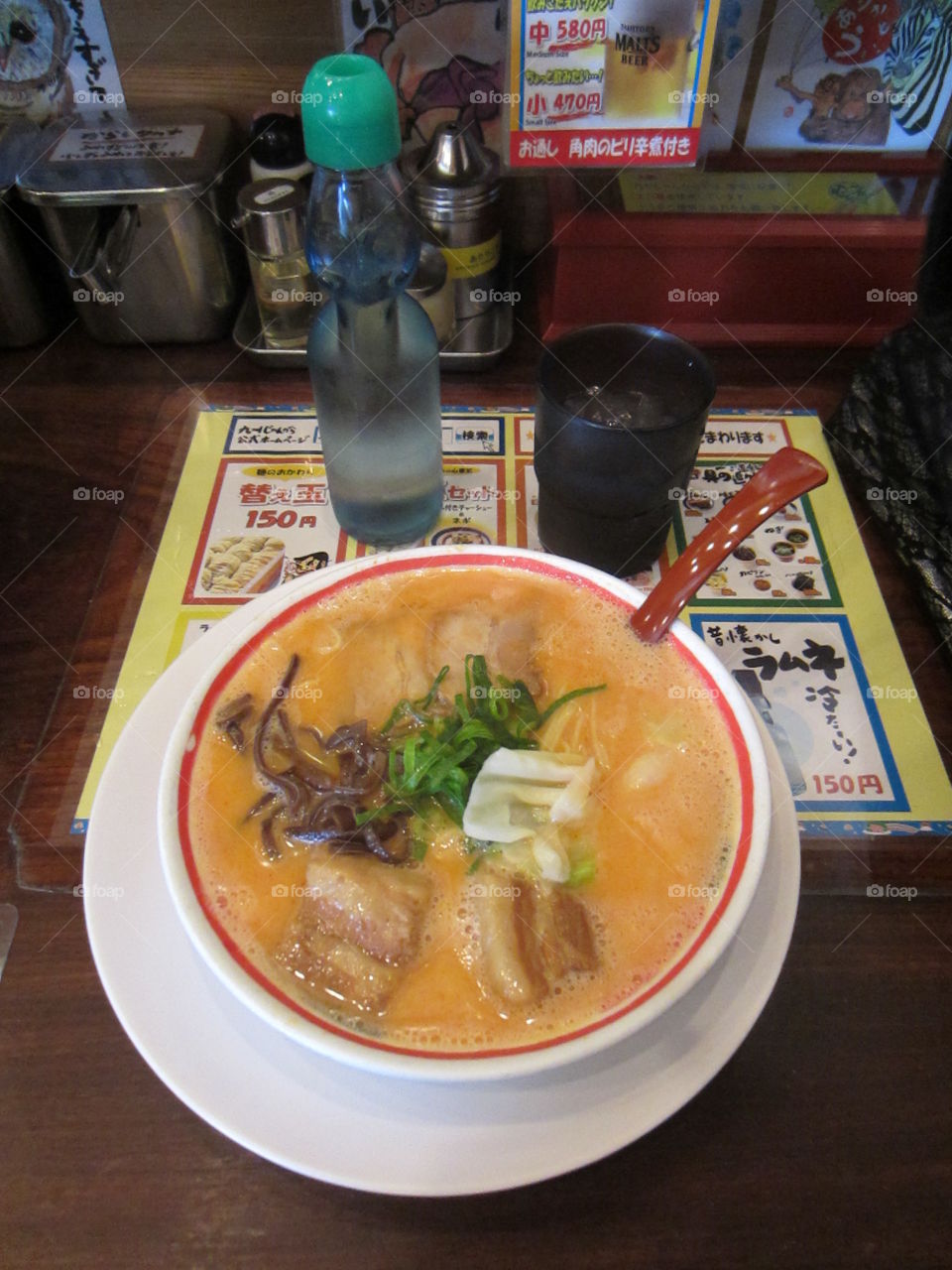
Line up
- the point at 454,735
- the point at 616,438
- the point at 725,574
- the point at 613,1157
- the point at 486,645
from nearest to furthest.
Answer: the point at 613,1157, the point at 454,735, the point at 486,645, the point at 616,438, the point at 725,574

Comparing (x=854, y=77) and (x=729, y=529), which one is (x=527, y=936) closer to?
(x=729, y=529)

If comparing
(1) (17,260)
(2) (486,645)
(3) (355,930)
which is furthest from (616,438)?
(1) (17,260)

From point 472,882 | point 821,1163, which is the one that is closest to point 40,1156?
point 472,882

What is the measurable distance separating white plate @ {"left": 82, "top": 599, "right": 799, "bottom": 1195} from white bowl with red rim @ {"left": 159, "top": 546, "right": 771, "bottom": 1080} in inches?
3.6

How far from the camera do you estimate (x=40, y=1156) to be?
95 centimetres

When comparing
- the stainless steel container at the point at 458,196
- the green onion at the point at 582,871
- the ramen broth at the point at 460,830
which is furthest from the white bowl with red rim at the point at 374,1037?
the stainless steel container at the point at 458,196

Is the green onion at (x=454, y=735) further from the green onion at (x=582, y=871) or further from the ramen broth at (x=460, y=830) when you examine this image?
the green onion at (x=582, y=871)

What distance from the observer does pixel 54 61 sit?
2.03 metres

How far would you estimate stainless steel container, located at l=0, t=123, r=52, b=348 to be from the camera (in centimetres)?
192

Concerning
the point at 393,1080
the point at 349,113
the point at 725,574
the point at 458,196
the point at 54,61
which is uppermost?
the point at 349,113

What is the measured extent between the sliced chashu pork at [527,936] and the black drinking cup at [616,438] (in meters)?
0.69

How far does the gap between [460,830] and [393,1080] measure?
0.28m

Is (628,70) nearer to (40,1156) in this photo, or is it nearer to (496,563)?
(496,563)

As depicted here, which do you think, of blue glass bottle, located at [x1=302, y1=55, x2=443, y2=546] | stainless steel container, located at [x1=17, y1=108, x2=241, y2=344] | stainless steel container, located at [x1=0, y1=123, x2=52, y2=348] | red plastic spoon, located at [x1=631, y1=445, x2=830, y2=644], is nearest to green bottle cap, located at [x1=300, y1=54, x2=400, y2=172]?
blue glass bottle, located at [x1=302, y1=55, x2=443, y2=546]
